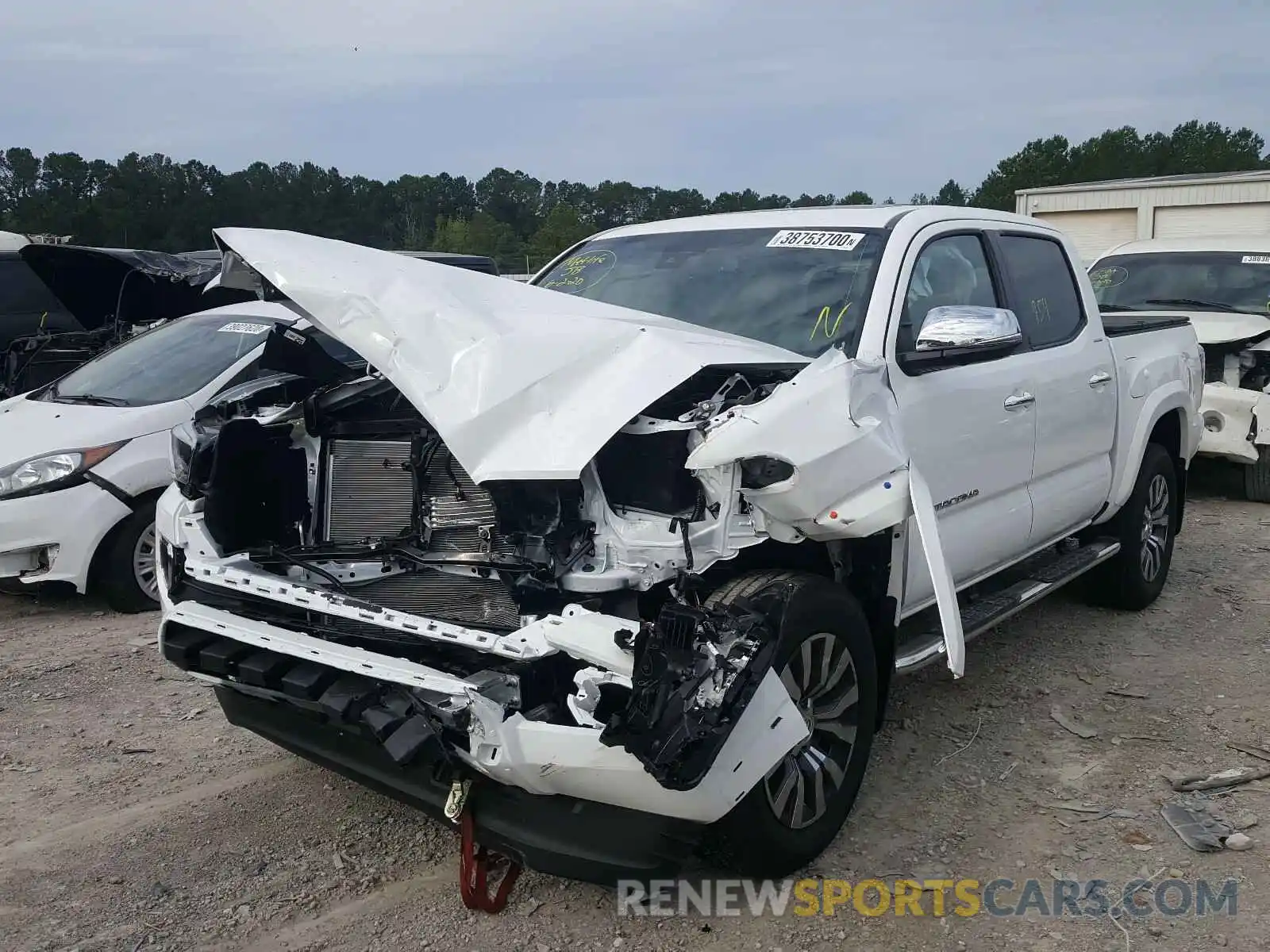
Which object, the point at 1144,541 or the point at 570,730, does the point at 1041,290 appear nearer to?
the point at 1144,541

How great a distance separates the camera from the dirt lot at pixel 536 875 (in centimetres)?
298

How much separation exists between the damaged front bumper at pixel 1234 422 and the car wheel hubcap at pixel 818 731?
622cm

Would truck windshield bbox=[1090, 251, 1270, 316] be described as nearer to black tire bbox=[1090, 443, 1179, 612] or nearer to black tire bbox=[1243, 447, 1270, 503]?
black tire bbox=[1243, 447, 1270, 503]

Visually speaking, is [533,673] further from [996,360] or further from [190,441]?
[996,360]

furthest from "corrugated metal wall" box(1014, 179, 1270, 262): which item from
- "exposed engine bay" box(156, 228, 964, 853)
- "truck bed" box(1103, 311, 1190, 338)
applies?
"exposed engine bay" box(156, 228, 964, 853)

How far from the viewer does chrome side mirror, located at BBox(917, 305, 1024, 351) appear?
137 inches

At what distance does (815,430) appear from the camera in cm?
281

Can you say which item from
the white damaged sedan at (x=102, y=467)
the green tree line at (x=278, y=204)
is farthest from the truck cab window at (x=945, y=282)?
the green tree line at (x=278, y=204)

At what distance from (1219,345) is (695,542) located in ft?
23.3

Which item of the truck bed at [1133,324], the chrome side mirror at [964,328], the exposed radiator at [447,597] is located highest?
the chrome side mirror at [964,328]

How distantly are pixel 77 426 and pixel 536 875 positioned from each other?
4.05 m

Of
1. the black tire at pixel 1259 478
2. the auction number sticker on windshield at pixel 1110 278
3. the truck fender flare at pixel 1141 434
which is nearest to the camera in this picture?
the truck fender flare at pixel 1141 434

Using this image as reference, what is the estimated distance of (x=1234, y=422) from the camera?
27.1 ft

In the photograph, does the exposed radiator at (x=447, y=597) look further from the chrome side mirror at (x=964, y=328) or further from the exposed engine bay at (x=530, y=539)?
the chrome side mirror at (x=964, y=328)
